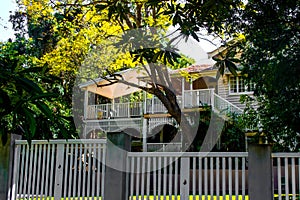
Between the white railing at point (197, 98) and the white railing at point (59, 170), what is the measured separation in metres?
11.3

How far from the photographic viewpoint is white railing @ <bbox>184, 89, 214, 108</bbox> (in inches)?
706

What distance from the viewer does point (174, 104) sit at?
13617mm

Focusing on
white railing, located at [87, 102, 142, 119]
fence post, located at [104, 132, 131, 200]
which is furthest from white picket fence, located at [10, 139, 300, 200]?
white railing, located at [87, 102, 142, 119]

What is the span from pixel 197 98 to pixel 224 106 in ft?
4.51

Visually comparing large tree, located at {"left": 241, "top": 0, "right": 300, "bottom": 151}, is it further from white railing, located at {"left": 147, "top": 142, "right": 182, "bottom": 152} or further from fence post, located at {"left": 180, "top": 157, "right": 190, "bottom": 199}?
white railing, located at {"left": 147, "top": 142, "right": 182, "bottom": 152}

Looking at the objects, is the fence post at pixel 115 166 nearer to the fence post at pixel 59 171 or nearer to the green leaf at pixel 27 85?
the fence post at pixel 59 171

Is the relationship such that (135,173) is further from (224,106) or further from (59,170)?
(224,106)

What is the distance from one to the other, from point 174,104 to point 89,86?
27.4 ft

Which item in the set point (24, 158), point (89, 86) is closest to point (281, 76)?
point (24, 158)

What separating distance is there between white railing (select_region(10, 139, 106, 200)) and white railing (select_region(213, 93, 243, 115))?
1088cm

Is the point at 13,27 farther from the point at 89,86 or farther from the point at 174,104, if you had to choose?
the point at 174,104

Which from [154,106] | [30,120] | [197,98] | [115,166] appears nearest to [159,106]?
[154,106]

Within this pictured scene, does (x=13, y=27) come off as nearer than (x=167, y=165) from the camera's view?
No

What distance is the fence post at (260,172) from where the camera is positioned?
6.00 meters
